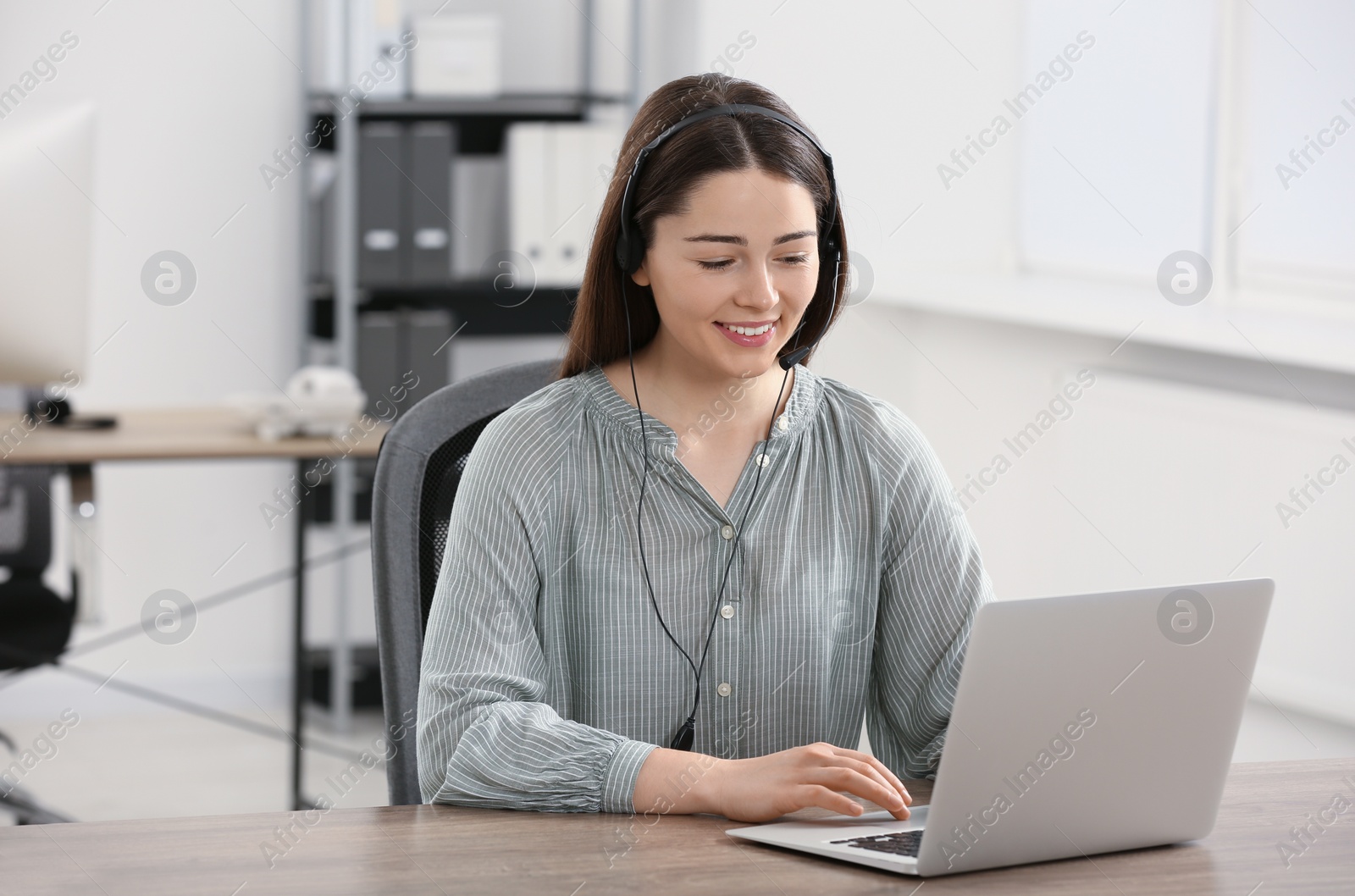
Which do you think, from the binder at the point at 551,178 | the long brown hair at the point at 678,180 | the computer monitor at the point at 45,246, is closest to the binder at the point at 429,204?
the binder at the point at 551,178

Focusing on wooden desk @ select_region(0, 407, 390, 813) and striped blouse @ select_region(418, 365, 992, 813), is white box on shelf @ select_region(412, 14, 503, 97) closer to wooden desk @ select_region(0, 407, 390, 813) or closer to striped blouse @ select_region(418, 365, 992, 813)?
wooden desk @ select_region(0, 407, 390, 813)

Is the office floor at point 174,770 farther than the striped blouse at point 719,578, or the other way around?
the office floor at point 174,770

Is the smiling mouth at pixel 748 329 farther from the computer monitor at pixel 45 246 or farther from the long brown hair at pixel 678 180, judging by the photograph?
the computer monitor at pixel 45 246

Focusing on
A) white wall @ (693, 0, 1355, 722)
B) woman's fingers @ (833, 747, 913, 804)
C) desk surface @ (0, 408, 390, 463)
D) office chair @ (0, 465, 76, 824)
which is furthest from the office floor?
woman's fingers @ (833, 747, 913, 804)

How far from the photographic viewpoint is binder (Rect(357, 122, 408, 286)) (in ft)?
11.6

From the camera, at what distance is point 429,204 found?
3598mm

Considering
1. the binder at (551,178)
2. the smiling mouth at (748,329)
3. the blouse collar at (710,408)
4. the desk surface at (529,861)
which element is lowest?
the desk surface at (529,861)

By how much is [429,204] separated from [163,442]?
1.04 meters

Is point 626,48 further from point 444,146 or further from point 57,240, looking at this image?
point 57,240

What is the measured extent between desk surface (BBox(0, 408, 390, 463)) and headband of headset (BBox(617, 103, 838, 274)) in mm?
1295

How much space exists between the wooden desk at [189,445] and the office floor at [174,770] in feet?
0.71

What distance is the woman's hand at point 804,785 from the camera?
1.11 meters

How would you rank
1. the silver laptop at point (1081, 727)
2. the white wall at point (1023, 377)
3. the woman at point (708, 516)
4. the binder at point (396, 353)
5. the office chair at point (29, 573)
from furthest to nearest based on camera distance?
the binder at point (396, 353) → the office chair at point (29, 573) → the white wall at point (1023, 377) → the woman at point (708, 516) → the silver laptop at point (1081, 727)

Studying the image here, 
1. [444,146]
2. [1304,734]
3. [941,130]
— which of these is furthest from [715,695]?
[444,146]
